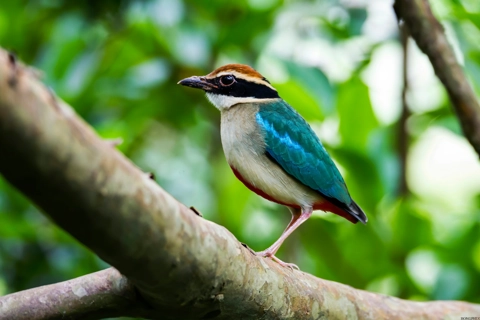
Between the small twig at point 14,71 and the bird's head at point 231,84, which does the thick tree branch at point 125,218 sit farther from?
the bird's head at point 231,84

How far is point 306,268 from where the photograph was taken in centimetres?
627

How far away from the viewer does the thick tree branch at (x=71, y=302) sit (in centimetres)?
307

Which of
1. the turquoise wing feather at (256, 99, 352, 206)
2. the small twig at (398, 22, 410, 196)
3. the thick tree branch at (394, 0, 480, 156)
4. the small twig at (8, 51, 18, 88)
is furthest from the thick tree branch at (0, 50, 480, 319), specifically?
the small twig at (398, 22, 410, 196)

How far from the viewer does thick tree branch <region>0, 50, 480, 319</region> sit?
175 centimetres

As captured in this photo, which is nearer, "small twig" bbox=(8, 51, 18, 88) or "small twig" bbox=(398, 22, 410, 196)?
"small twig" bbox=(8, 51, 18, 88)

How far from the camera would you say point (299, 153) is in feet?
16.2

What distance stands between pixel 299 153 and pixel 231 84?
0.84 m

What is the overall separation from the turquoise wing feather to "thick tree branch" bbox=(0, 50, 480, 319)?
5.23ft

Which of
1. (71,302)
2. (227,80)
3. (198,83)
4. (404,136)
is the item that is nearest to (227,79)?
(227,80)

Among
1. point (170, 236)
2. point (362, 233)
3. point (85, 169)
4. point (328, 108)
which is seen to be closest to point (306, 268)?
point (362, 233)

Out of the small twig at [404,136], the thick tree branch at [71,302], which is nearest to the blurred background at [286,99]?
the small twig at [404,136]

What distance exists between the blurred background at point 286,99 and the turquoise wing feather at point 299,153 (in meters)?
Result: 0.73

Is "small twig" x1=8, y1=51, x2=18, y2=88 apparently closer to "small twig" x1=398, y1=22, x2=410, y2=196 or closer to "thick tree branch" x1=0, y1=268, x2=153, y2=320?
"thick tree branch" x1=0, y1=268, x2=153, y2=320

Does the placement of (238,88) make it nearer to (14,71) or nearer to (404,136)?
(404,136)
